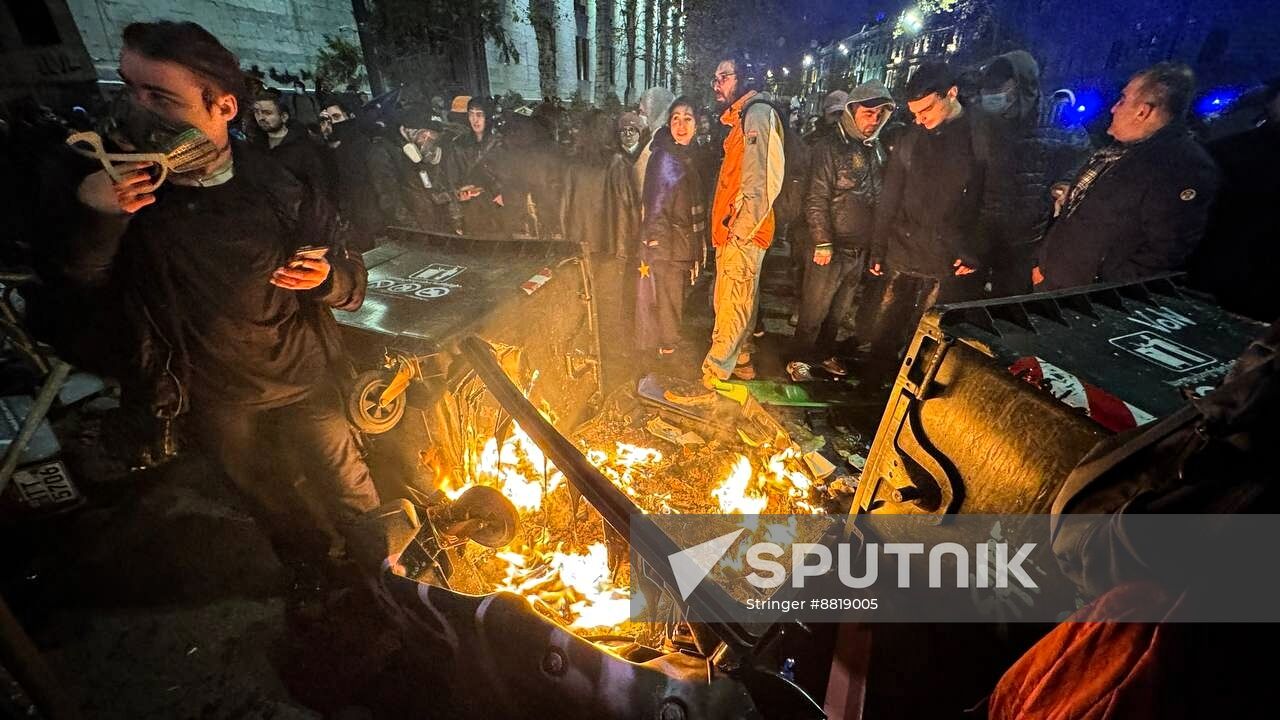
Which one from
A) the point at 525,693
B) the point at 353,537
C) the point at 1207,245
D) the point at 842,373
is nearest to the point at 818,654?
the point at 525,693

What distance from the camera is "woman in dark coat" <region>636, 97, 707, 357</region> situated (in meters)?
5.66

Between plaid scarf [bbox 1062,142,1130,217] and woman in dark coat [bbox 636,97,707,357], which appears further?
woman in dark coat [bbox 636,97,707,357]

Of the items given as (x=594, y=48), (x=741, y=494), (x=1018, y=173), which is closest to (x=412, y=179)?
(x=741, y=494)

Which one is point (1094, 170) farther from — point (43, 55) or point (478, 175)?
point (43, 55)

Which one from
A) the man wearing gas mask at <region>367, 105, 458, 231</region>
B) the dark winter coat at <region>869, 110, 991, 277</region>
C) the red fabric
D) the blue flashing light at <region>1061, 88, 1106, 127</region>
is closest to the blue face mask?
the dark winter coat at <region>869, 110, 991, 277</region>

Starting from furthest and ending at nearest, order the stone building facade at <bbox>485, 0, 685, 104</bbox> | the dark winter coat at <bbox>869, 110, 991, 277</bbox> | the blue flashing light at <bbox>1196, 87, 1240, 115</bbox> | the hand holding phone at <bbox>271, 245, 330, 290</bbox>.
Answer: the stone building facade at <bbox>485, 0, 685, 104</bbox> < the blue flashing light at <bbox>1196, 87, 1240, 115</bbox> < the dark winter coat at <bbox>869, 110, 991, 277</bbox> < the hand holding phone at <bbox>271, 245, 330, 290</bbox>

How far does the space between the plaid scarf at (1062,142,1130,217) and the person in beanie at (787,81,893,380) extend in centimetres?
183

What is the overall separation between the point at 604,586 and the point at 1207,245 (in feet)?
20.6

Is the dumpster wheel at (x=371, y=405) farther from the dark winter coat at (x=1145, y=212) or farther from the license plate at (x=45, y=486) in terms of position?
the dark winter coat at (x=1145, y=212)

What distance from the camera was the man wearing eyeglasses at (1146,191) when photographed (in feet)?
12.4

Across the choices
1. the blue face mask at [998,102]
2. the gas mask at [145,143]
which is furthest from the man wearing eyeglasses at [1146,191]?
Result: the gas mask at [145,143]

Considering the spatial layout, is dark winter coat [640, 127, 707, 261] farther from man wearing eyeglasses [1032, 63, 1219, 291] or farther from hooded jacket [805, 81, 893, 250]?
man wearing eyeglasses [1032, 63, 1219, 291]

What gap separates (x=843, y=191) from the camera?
5.82 metres

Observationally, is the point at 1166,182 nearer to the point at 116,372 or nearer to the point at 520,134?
the point at 116,372
